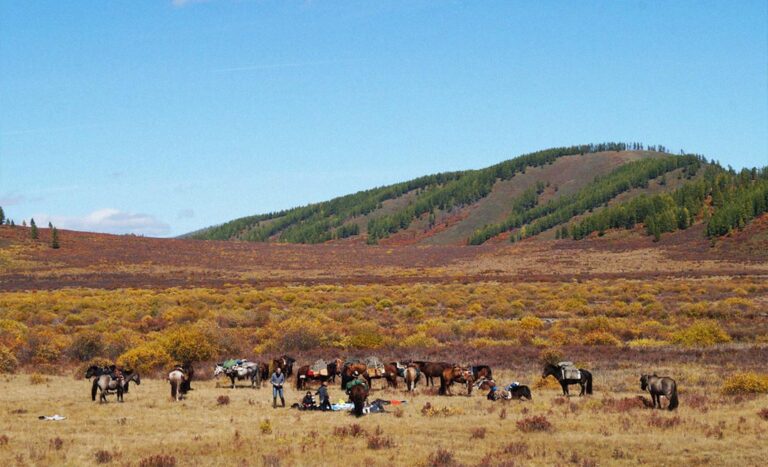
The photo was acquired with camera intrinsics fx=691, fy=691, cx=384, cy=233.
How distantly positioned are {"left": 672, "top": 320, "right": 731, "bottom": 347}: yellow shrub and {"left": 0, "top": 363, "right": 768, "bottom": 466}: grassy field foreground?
Result: 9.84 metres

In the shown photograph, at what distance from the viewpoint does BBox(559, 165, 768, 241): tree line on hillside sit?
121250mm

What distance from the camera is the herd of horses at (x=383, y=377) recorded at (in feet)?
59.6

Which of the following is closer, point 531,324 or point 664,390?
point 664,390

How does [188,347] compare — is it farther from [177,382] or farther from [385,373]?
[385,373]

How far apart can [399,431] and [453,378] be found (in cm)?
565

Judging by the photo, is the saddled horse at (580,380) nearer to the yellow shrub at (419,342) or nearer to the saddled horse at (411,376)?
the saddled horse at (411,376)

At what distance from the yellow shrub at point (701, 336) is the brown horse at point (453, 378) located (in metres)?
14.2

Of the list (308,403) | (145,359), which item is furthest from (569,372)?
(145,359)

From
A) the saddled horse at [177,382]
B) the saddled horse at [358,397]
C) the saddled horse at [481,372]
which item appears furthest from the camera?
the saddled horse at [481,372]

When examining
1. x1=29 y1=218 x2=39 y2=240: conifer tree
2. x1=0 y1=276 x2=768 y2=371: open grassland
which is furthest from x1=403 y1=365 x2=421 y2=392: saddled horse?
x1=29 y1=218 x2=39 y2=240: conifer tree

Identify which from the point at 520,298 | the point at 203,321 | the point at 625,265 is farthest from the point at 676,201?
the point at 203,321

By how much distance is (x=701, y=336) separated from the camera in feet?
103

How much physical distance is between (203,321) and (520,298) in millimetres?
25526

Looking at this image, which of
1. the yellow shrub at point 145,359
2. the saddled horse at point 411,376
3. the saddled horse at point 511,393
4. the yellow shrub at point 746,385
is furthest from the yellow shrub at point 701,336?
the yellow shrub at point 145,359
